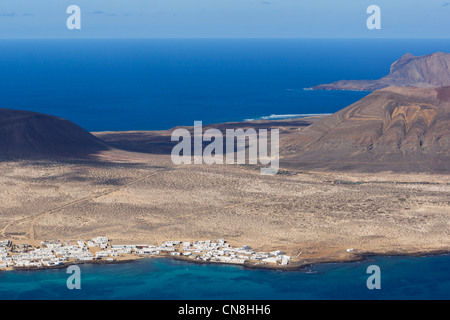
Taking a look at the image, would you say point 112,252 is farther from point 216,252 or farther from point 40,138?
point 40,138

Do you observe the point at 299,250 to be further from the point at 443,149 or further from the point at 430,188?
the point at 443,149

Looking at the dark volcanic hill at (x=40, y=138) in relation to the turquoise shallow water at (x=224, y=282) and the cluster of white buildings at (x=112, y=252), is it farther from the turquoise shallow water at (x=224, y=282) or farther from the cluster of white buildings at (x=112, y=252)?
the turquoise shallow water at (x=224, y=282)

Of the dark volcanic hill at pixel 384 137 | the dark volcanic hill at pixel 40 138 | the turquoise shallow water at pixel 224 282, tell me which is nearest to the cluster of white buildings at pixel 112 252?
the turquoise shallow water at pixel 224 282

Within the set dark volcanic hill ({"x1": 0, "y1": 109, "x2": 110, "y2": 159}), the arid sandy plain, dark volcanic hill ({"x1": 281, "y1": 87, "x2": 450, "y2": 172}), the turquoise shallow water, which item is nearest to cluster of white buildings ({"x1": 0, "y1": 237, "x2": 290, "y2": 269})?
the turquoise shallow water

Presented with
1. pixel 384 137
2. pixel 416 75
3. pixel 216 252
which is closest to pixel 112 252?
pixel 216 252

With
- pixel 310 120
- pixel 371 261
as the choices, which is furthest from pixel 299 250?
pixel 310 120

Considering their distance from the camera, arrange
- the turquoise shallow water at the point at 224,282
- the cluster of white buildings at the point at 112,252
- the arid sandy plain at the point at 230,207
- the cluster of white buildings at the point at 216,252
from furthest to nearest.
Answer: the arid sandy plain at the point at 230,207 < the cluster of white buildings at the point at 216,252 < the cluster of white buildings at the point at 112,252 < the turquoise shallow water at the point at 224,282
